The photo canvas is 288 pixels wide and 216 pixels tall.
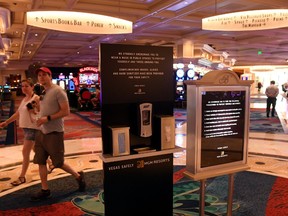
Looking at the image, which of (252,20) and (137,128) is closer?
(137,128)

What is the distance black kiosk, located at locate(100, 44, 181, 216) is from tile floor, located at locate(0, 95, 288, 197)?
4.03 feet

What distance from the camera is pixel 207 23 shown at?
582 centimetres

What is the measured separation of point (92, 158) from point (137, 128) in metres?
2.82

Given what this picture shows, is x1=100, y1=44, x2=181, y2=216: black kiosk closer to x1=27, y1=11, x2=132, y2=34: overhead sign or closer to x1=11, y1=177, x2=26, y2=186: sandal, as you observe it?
x1=11, y1=177, x2=26, y2=186: sandal

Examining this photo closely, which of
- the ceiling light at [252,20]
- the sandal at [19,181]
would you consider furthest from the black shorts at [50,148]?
the ceiling light at [252,20]

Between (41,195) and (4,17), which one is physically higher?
(4,17)

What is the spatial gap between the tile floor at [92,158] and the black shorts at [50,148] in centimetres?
52

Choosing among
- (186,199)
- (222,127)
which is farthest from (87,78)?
(222,127)

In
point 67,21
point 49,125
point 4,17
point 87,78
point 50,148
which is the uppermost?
point 4,17

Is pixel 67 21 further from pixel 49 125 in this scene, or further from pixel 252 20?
pixel 252 20

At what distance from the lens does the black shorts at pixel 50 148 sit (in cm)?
312

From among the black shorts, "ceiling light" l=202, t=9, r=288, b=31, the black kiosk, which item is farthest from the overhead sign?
the black kiosk

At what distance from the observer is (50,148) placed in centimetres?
311

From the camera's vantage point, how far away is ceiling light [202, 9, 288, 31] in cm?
523
